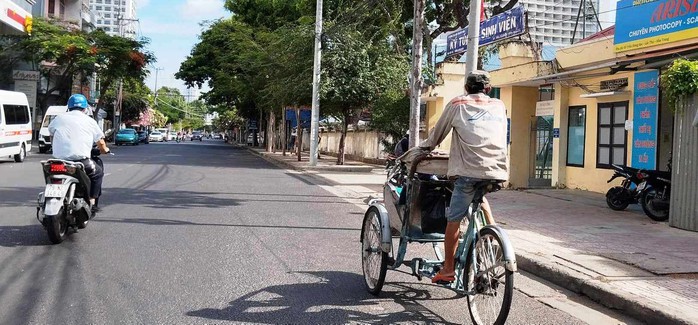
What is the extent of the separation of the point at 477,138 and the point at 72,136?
5251mm

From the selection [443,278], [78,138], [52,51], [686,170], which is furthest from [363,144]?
[443,278]

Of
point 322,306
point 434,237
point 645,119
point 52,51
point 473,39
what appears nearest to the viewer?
point 322,306

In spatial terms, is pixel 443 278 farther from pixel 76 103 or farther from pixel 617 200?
pixel 617 200

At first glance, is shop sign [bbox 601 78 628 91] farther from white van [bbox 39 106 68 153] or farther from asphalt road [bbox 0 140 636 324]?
white van [bbox 39 106 68 153]

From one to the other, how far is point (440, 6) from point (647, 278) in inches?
891

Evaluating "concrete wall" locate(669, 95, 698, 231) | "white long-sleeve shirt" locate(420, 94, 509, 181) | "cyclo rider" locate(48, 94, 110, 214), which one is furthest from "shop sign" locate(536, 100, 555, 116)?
"white long-sleeve shirt" locate(420, 94, 509, 181)

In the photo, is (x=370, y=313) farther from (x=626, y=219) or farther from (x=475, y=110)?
(x=626, y=219)

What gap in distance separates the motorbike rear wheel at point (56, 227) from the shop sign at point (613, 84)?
38.3 ft

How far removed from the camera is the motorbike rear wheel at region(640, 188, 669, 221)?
10398mm

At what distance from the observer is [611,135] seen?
14.4 metres

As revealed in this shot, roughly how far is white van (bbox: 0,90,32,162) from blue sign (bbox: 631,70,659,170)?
18721 mm

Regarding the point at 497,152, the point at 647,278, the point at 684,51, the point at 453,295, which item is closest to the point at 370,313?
the point at 453,295

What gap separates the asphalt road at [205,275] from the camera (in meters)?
4.87

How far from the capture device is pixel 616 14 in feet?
43.2
